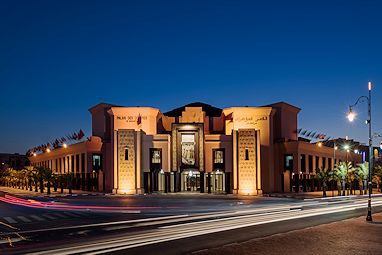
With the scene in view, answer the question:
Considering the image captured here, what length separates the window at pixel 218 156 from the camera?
74.9 meters

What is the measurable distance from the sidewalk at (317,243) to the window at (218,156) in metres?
50.8

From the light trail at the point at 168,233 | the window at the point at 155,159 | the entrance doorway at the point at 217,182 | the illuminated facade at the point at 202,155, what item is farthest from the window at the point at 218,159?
the light trail at the point at 168,233

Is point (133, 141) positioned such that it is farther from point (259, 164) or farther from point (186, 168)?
point (259, 164)

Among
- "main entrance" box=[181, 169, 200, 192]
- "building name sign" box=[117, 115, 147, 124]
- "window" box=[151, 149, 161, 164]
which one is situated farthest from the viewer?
"main entrance" box=[181, 169, 200, 192]

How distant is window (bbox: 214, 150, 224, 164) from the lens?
246 feet

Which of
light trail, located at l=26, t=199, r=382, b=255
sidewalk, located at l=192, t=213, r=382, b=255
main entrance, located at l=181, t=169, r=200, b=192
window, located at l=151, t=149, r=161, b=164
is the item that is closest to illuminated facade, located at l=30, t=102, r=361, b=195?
main entrance, located at l=181, t=169, r=200, b=192

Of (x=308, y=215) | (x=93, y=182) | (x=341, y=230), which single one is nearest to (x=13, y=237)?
(x=341, y=230)

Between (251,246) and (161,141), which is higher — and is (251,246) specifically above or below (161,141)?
below

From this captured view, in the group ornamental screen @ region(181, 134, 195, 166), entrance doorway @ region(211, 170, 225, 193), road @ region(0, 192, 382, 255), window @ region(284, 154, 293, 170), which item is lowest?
entrance doorway @ region(211, 170, 225, 193)

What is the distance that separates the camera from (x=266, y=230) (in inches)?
902

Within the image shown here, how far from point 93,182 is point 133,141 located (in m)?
14.5

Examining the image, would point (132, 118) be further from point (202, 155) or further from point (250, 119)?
point (250, 119)

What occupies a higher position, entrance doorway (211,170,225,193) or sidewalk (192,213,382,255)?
sidewalk (192,213,382,255)

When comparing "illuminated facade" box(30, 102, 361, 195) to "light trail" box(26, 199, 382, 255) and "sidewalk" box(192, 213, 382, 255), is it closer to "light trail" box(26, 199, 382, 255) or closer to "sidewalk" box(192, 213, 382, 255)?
"light trail" box(26, 199, 382, 255)
